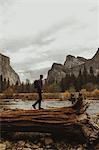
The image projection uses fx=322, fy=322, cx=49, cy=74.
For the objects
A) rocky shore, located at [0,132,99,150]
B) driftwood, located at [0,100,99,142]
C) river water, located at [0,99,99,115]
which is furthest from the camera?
river water, located at [0,99,99,115]

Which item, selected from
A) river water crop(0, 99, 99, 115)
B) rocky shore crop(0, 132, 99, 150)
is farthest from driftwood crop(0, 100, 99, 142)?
river water crop(0, 99, 99, 115)

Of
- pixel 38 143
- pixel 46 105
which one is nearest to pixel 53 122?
pixel 38 143

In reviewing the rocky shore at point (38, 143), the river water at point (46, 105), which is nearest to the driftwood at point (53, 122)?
the rocky shore at point (38, 143)

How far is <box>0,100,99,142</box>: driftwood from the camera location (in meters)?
12.4

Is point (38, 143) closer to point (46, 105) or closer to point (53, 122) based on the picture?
point (53, 122)

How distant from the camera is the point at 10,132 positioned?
13250 millimetres

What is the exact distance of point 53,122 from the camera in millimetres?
12656

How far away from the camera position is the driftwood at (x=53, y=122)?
1239 cm

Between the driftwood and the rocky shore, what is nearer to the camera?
the rocky shore

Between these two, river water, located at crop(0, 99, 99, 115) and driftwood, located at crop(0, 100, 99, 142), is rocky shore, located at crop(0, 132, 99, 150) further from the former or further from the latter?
river water, located at crop(0, 99, 99, 115)

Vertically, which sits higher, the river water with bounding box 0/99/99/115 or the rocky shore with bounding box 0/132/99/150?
the river water with bounding box 0/99/99/115

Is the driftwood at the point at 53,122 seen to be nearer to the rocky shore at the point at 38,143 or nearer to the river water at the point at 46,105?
the rocky shore at the point at 38,143

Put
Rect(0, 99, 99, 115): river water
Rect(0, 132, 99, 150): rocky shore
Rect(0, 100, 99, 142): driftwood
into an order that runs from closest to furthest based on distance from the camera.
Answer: Rect(0, 132, 99, 150): rocky shore
Rect(0, 100, 99, 142): driftwood
Rect(0, 99, 99, 115): river water

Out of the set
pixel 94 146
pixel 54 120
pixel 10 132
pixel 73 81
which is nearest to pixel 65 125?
pixel 54 120
